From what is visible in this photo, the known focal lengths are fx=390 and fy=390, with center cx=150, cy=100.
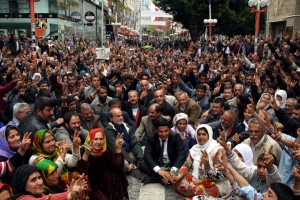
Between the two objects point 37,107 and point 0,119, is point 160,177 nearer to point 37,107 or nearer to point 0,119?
point 37,107

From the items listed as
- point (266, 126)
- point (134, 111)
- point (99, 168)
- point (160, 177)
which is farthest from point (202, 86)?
point (99, 168)

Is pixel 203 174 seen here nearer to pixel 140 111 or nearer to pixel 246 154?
pixel 246 154

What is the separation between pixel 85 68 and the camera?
13.7 m

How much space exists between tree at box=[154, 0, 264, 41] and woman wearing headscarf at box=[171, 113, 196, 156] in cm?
2663

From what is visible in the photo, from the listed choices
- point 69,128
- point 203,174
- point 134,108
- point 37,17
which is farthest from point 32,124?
point 37,17

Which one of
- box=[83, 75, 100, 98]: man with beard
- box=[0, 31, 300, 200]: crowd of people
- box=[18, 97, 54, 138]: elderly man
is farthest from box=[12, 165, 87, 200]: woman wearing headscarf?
box=[83, 75, 100, 98]: man with beard

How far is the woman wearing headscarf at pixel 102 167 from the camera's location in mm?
4410

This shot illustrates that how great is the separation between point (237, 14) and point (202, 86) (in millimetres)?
26304

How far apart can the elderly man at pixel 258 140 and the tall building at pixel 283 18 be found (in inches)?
755

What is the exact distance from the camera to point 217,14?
31.9m

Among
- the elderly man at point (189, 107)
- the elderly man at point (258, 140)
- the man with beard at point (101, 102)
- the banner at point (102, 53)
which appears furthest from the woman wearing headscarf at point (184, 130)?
the banner at point (102, 53)

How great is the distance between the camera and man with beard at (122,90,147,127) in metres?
7.70

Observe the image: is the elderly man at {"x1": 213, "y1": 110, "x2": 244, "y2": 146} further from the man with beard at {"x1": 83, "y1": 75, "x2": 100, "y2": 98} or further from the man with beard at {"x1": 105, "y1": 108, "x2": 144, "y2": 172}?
the man with beard at {"x1": 83, "y1": 75, "x2": 100, "y2": 98}

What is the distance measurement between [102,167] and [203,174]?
1242 millimetres
